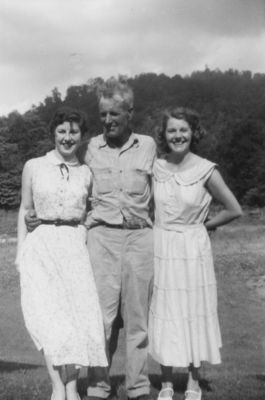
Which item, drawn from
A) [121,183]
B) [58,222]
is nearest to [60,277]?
[58,222]

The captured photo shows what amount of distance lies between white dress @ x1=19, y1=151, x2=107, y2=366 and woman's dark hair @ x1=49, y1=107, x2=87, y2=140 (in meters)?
0.27

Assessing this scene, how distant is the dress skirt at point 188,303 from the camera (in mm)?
4754

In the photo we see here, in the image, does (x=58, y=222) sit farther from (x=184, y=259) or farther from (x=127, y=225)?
(x=184, y=259)

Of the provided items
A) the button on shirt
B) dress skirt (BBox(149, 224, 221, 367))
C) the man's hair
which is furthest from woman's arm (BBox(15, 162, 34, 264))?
dress skirt (BBox(149, 224, 221, 367))

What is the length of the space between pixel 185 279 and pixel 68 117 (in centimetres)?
153

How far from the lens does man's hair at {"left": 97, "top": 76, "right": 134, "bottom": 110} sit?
4891mm

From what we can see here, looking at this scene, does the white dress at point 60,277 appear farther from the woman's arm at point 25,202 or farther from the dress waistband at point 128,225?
the dress waistband at point 128,225

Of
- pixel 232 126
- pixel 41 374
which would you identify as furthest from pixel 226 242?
pixel 232 126

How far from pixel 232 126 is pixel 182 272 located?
195ft

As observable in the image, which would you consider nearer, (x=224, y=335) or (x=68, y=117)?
(x=68, y=117)

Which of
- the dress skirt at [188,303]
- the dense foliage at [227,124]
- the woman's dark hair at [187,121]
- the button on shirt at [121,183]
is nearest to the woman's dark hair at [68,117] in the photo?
the button on shirt at [121,183]

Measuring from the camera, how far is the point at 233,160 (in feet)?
199

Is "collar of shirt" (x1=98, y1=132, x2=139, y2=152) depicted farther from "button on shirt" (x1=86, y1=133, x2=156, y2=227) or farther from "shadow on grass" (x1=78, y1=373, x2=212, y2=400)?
"shadow on grass" (x1=78, y1=373, x2=212, y2=400)

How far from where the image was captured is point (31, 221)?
4.73 m
